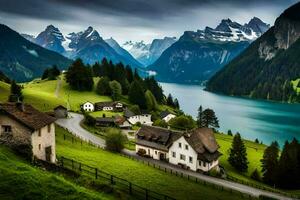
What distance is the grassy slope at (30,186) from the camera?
24.3 meters

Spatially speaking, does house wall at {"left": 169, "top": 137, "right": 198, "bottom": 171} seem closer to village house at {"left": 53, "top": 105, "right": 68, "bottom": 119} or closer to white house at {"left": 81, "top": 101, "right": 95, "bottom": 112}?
village house at {"left": 53, "top": 105, "right": 68, "bottom": 119}

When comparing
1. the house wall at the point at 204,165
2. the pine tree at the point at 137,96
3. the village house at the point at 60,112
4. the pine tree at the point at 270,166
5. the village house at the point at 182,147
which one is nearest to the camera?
the house wall at the point at 204,165

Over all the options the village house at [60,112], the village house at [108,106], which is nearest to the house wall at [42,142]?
Result: the village house at [60,112]

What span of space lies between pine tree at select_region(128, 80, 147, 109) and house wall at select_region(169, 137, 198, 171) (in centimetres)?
6341

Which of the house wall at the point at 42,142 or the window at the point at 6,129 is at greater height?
the window at the point at 6,129

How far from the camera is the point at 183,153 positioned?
7131 centimetres

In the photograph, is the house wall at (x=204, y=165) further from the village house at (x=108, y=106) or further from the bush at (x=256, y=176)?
the village house at (x=108, y=106)

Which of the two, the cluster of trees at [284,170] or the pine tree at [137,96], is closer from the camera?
the cluster of trees at [284,170]

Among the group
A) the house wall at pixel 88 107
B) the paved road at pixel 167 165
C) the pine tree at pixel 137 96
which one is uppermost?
the pine tree at pixel 137 96

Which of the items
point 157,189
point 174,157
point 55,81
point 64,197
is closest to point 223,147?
point 174,157

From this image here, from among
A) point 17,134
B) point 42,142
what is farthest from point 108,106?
point 17,134

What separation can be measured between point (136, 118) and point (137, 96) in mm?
19553

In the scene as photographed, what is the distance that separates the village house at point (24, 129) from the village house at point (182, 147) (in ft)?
123

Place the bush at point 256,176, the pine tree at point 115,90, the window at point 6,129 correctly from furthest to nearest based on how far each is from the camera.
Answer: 1. the pine tree at point 115,90
2. the bush at point 256,176
3. the window at point 6,129
